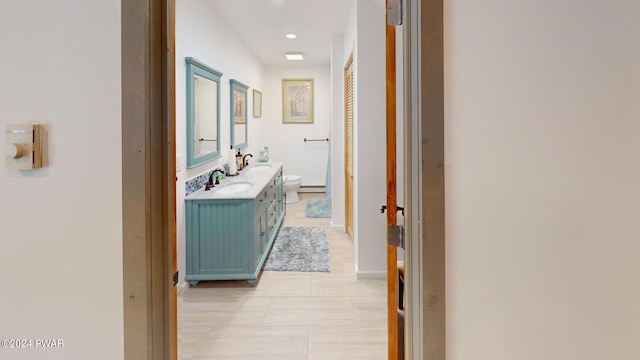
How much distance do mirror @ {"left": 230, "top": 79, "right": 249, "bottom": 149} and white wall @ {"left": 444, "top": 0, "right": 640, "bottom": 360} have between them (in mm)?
4047

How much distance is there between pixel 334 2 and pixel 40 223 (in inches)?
136

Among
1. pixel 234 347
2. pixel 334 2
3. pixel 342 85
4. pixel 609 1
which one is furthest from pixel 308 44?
pixel 609 1

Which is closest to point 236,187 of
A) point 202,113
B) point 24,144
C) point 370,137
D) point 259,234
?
point 259,234

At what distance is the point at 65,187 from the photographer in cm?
105

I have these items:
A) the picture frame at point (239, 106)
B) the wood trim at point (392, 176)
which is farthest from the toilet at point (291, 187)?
the wood trim at point (392, 176)

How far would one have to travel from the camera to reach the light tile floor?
232cm

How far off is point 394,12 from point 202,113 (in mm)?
2700

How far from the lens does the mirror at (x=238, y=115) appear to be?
4867 millimetres

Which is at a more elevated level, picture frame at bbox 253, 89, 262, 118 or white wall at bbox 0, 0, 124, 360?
picture frame at bbox 253, 89, 262, 118

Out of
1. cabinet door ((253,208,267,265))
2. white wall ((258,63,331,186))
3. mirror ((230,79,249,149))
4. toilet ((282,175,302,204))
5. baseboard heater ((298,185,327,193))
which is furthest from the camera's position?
baseboard heater ((298,185,327,193))

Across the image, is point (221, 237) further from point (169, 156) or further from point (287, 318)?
point (169, 156)

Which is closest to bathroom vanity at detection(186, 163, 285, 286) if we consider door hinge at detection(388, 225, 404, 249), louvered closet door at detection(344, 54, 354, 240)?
louvered closet door at detection(344, 54, 354, 240)

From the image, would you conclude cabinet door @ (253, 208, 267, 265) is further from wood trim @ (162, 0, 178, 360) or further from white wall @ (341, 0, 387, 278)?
wood trim @ (162, 0, 178, 360)

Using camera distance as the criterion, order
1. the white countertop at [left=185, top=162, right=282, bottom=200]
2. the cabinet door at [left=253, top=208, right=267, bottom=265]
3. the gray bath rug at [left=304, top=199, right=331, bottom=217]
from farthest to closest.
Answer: the gray bath rug at [left=304, top=199, right=331, bottom=217]
the cabinet door at [left=253, top=208, right=267, bottom=265]
the white countertop at [left=185, top=162, right=282, bottom=200]
